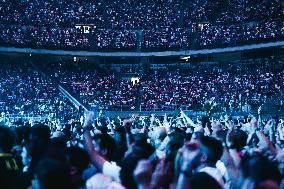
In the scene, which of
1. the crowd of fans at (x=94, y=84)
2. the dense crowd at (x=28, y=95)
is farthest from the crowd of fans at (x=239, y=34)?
the dense crowd at (x=28, y=95)

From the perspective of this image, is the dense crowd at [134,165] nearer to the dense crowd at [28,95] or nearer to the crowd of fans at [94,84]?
the dense crowd at [28,95]

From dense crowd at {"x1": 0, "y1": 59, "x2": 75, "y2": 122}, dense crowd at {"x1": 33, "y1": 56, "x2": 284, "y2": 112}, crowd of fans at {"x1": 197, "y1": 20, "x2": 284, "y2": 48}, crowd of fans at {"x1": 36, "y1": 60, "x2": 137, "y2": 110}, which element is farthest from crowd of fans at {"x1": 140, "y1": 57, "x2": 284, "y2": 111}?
dense crowd at {"x1": 0, "y1": 59, "x2": 75, "y2": 122}

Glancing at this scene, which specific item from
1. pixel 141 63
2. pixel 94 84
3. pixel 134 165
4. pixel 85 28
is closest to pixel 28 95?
pixel 94 84

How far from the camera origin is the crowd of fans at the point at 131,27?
Answer: 4656cm

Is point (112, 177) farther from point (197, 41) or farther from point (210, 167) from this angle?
point (197, 41)

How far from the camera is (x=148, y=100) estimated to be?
131 feet

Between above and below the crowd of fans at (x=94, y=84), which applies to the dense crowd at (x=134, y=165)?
above

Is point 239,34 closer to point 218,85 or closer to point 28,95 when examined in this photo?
point 218,85

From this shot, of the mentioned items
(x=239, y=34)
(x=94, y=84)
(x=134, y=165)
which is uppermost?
(x=134, y=165)

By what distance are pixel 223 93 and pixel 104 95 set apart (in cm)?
930

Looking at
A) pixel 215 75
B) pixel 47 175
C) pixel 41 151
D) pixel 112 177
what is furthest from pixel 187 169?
pixel 215 75

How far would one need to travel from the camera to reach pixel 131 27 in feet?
159

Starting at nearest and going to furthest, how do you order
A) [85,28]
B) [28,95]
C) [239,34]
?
[28,95] < [239,34] < [85,28]

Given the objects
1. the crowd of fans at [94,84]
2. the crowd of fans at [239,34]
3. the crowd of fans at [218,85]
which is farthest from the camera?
the crowd of fans at [239,34]
